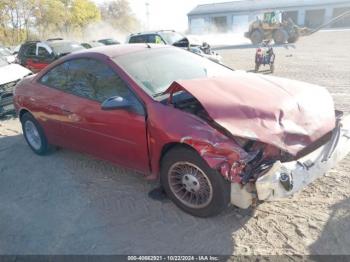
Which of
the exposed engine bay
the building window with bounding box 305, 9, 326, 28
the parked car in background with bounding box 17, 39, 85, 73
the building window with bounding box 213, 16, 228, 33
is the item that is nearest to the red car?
the exposed engine bay

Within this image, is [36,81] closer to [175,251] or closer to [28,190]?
[28,190]

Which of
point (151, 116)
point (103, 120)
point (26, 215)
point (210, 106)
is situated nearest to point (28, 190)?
point (26, 215)

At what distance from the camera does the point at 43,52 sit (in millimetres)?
11242

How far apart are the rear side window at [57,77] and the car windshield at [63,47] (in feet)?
21.5

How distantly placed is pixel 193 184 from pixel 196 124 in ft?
2.00

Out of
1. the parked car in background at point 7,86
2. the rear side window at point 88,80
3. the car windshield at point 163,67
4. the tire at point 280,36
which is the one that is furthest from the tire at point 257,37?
the rear side window at point 88,80

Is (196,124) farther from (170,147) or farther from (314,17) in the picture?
(314,17)

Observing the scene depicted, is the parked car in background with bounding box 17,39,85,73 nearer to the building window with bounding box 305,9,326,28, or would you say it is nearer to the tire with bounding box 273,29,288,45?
the tire with bounding box 273,29,288,45

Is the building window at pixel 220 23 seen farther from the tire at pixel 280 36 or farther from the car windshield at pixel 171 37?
the car windshield at pixel 171 37

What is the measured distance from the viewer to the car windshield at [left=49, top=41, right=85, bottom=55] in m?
11.0

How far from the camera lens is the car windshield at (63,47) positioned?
11044 millimetres

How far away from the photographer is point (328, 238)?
2969 mm

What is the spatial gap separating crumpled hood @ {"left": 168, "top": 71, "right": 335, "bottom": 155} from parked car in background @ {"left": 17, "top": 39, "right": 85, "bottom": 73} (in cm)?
865

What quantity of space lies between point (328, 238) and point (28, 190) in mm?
3461
